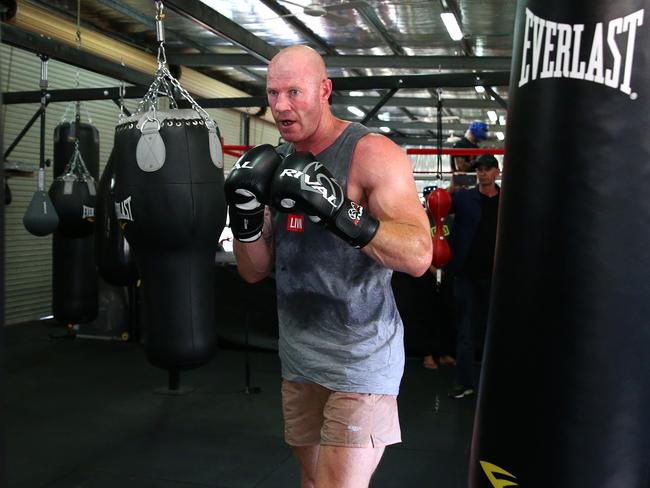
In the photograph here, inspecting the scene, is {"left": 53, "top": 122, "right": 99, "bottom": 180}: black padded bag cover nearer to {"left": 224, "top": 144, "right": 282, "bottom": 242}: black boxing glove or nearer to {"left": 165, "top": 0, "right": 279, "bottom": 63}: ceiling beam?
{"left": 165, "top": 0, "right": 279, "bottom": 63}: ceiling beam

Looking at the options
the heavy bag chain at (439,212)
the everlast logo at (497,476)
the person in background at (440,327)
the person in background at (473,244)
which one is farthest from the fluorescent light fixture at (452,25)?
the everlast logo at (497,476)

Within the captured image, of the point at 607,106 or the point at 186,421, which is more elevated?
the point at 607,106

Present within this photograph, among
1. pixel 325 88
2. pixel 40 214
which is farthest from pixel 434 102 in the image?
pixel 325 88

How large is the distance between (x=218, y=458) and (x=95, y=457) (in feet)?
2.15

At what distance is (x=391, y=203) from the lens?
1833mm

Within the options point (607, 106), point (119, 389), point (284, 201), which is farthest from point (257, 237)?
point (119, 389)

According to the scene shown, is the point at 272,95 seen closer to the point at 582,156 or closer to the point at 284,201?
the point at 284,201

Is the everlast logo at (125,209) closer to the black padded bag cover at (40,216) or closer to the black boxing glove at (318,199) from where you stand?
the black boxing glove at (318,199)

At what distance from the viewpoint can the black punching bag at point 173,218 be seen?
2389 mm

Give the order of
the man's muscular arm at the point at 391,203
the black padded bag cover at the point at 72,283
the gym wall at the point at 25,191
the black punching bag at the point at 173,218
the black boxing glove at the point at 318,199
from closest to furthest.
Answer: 1. the black boxing glove at the point at 318,199
2. the man's muscular arm at the point at 391,203
3. the black punching bag at the point at 173,218
4. the black padded bag cover at the point at 72,283
5. the gym wall at the point at 25,191

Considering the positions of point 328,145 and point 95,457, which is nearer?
point 328,145

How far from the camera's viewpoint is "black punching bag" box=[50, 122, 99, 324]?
514 cm

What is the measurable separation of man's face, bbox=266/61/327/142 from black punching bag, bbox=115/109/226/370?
63 centimetres

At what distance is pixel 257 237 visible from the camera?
196 cm
